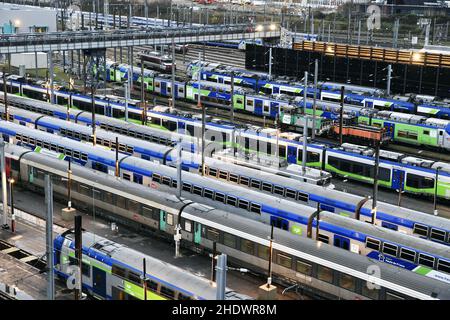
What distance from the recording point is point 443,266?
27422 mm

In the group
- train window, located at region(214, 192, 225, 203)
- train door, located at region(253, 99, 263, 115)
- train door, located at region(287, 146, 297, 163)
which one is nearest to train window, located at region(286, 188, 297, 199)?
train window, located at region(214, 192, 225, 203)

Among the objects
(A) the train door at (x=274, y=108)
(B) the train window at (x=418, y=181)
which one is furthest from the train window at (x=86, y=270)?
(A) the train door at (x=274, y=108)

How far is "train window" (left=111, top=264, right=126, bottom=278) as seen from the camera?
85.7ft

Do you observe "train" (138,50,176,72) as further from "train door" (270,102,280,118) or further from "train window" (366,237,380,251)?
"train window" (366,237,380,251)

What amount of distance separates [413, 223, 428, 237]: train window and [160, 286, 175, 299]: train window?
13.7 m

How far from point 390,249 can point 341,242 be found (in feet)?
7.92

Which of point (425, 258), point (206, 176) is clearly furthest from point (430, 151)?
point (425, 258)

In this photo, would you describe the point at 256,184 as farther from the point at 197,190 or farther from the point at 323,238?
the point at 323,238

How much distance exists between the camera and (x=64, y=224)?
3709 centimetres

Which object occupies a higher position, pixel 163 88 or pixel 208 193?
pixel 163 88

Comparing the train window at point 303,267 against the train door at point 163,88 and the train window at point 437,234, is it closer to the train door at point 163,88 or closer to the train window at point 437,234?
the train window at point 437,234

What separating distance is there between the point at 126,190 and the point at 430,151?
30797 millimetres

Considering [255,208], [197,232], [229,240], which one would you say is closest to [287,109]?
[255,208]

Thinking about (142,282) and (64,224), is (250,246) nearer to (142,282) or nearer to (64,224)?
(142,282)
